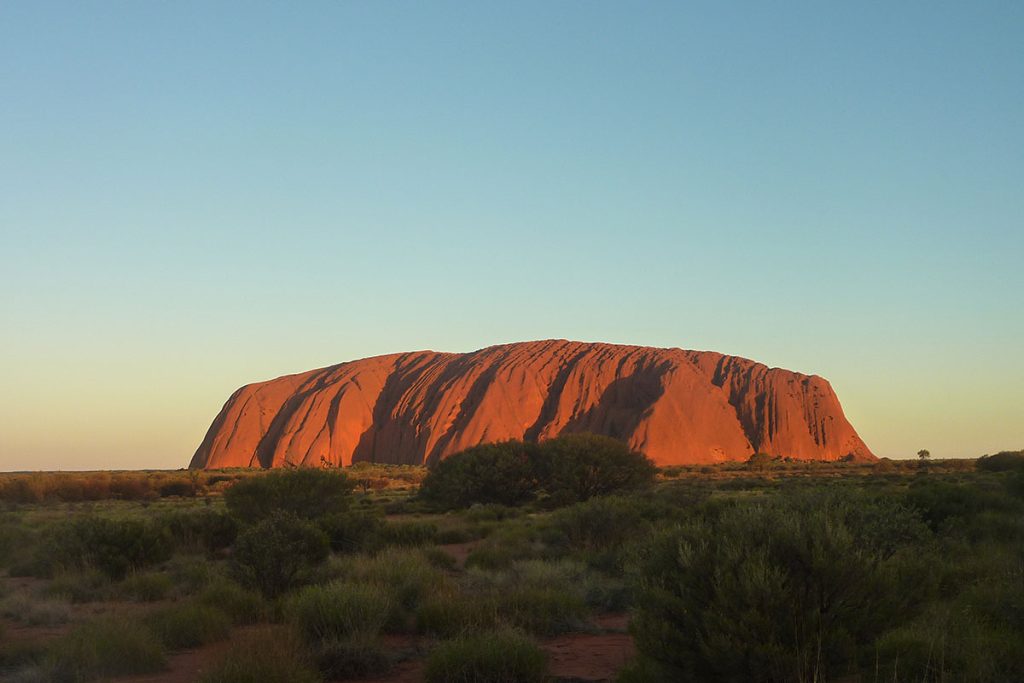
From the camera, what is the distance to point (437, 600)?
9.62 m

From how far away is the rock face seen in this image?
67.1 m

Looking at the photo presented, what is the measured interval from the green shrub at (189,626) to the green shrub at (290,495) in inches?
369

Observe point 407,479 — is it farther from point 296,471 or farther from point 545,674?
point 545,674

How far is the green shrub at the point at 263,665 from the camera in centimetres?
640

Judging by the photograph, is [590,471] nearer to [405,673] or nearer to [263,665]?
[405,673]

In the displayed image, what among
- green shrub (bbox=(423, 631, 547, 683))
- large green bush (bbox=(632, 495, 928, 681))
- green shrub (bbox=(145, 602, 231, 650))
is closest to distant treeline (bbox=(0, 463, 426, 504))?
green shrub (bbox=(145, 602, 231, 650))

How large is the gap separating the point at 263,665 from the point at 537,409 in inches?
2510

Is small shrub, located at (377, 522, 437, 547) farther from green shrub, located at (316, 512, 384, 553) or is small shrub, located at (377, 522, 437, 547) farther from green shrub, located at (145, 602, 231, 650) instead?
green shrub, located at (145, 602, 231, 650)

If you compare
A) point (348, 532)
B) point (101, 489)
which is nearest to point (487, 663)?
point (348, 532)

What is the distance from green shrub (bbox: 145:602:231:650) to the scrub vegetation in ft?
0.08

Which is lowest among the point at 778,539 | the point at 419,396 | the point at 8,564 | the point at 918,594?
the point at 8,564

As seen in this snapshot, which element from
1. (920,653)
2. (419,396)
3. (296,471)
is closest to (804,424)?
(419,396)

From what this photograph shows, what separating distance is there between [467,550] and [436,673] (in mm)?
10285

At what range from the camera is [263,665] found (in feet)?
21.4
